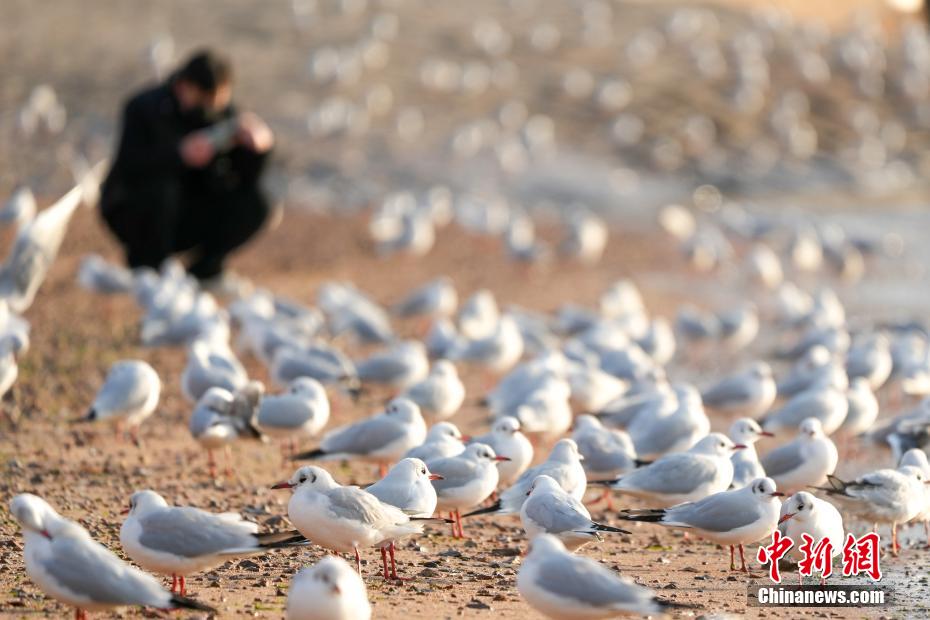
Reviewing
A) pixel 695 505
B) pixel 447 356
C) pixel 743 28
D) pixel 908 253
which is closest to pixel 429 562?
pixel 695 505

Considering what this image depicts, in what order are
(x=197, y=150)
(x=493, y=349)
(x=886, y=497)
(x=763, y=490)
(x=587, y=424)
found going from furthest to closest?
(x=197, y=150), (x=493, y=349), (x=587, y=424), (x=886, y=497), (x=763, y=490)

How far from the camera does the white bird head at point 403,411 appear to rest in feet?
A: 25.9

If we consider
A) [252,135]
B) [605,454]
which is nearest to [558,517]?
[605,454]

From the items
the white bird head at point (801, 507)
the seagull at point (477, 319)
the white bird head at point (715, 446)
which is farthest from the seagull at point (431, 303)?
the white bird head at point (801, 507)

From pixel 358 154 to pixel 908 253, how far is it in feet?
31.1

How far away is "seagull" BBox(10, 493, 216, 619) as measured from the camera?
4.88 meters

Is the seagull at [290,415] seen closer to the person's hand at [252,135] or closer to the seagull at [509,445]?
the seagull at [509,445]

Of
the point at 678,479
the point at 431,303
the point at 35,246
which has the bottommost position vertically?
the point at 678,479

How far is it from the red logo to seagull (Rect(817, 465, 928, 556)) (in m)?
0.19

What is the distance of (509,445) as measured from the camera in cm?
753

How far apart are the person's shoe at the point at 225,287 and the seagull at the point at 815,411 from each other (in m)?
5.86

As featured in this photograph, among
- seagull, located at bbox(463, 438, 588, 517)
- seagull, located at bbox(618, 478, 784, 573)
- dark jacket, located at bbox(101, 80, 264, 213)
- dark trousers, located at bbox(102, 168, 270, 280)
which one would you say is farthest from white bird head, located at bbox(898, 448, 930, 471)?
dark trousers, located at bbox(102, 168, 270, 280)

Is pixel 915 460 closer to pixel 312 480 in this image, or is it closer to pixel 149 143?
pixel 312 480

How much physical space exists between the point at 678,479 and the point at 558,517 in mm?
1156
